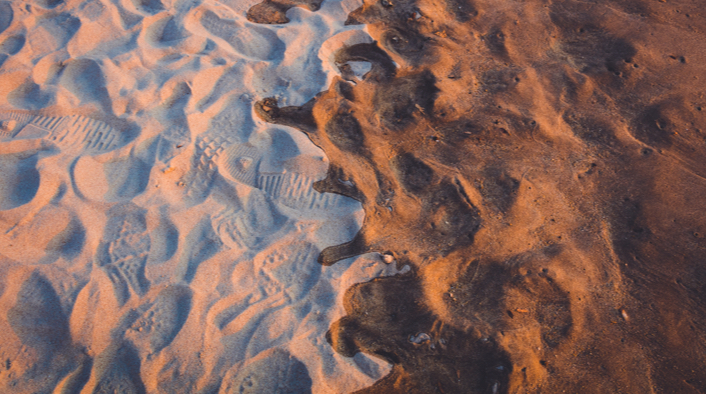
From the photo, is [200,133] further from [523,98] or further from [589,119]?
[589,119]

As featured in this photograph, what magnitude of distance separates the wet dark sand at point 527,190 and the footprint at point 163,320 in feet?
2.18

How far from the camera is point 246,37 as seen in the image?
279 centimetres

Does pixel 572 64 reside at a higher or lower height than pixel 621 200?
higher

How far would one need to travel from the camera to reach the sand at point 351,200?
5.50 ft

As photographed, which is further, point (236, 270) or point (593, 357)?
point (236, 270)

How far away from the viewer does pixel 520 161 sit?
7.18ft

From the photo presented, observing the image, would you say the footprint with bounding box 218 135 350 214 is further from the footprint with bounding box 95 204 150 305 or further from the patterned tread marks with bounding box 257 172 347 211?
the footprint with bounding box 95 204 150 305

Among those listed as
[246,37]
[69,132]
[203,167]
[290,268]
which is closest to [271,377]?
[290,268]

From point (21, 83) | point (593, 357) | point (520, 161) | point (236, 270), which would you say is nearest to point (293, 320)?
point (236, 270)

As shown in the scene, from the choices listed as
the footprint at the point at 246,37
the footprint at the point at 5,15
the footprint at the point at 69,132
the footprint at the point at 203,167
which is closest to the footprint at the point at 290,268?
the footprint at the point at 203,167

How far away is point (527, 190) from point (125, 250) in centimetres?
200

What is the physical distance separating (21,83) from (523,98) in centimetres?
308

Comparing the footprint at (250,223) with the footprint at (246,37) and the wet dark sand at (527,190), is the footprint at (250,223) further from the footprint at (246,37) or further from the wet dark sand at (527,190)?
the footprint at (246,37)

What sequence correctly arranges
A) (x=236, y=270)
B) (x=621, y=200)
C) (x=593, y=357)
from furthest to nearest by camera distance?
(x=621, y=200) < (x=236, y=270) < (x=593, y=357)
